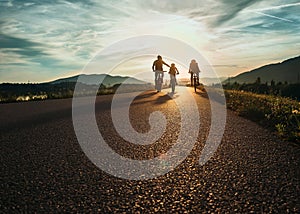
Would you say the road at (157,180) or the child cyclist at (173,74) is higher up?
the child cyclist at (173,74)

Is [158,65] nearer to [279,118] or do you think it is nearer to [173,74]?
[173,74]

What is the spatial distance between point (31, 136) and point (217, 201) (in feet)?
16.1

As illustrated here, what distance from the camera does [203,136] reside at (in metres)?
7.13

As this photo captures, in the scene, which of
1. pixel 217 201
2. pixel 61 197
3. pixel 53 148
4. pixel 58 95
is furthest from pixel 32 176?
pixel 58 95

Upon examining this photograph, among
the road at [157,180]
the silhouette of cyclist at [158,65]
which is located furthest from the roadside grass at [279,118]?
the silhouette of cyclist at [158,65]

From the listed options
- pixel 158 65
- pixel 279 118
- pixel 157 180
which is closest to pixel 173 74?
pixel 158 65

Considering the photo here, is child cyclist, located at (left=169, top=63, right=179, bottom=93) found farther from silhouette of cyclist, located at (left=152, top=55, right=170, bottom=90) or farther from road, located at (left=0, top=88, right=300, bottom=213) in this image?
road, located at (left=0, top=88, right=300, bottom=213)

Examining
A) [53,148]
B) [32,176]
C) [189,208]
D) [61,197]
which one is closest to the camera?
[189,208]

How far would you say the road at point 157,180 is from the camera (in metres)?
3.45

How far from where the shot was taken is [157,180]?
4305 mm

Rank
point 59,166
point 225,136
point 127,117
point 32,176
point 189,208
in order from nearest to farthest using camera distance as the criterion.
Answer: point 189,208
point 32,176
point 59,166
point 225,136
point 127,117

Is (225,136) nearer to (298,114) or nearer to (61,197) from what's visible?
(298,114)

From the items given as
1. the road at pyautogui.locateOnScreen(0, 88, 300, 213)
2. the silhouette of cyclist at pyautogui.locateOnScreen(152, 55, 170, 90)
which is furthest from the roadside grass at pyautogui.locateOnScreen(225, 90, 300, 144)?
the silhouette of cyclist at pyautogui.locateOnScreen(152, 55, 170, 90)

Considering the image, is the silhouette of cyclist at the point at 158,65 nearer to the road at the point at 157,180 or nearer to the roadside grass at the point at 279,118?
the roadside grass at the point at 279,118
